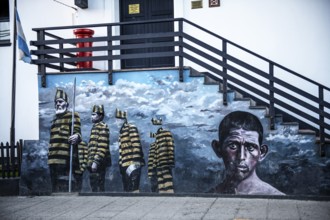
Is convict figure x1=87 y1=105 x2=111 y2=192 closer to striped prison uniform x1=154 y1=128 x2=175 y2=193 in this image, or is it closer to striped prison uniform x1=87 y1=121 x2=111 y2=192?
striped prison uniform x1=87 y1=121 x2=111 y2=192

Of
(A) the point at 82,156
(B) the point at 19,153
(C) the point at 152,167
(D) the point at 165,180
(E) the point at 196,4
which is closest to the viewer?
(D) the point at 165,180

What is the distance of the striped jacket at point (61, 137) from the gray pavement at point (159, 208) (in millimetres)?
958

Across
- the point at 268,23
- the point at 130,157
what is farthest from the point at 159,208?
the point at 268,23

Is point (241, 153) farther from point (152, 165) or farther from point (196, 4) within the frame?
point (196, 4)

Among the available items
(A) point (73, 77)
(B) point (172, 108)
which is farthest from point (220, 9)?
(A) point (73, 77)

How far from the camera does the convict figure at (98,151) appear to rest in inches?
394

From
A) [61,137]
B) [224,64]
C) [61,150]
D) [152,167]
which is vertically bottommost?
[152,167]

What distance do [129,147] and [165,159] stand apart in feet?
2.95

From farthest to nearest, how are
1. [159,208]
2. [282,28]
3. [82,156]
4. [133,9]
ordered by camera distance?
[133,9]
[282,28]
[82,156]
[159,208]

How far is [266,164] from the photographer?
30.0 ft

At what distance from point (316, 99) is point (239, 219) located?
3.27 metres

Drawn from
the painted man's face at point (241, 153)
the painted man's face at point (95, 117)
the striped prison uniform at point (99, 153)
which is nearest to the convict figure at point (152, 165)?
the striped prison uniform at point (99, 153)

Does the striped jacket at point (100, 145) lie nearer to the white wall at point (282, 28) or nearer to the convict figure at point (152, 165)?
the convict figure at point (152, 165)

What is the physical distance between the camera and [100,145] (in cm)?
1002
